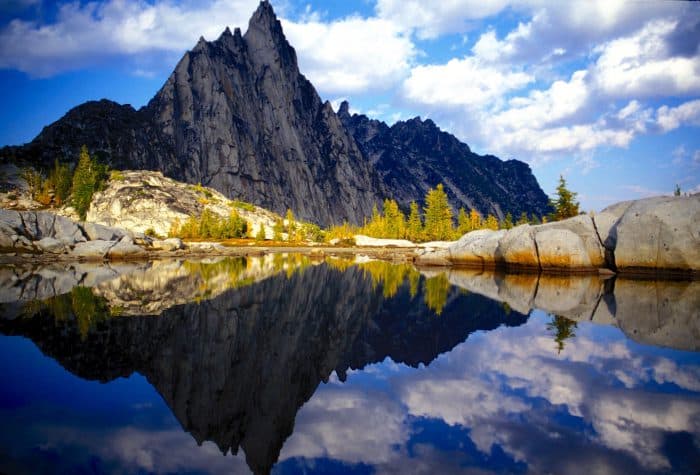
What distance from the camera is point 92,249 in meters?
52.2

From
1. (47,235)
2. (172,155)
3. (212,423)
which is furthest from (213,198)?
(212,423)

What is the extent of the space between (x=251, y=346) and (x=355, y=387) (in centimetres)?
371

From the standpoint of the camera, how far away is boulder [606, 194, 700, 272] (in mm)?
27141

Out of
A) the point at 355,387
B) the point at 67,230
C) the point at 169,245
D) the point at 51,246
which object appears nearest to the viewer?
the point at 355,387

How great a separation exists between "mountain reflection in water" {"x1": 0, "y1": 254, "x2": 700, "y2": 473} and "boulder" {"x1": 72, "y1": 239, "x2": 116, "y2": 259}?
37300 millimetres

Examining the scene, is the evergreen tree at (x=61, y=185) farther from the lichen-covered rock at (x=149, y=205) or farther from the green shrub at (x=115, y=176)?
the green shrub at (x=115, y=176)

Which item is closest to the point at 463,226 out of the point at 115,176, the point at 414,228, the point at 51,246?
the point at 414,228

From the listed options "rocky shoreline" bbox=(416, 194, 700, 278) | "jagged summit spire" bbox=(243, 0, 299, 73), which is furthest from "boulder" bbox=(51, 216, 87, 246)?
"jagged summit spire" bbox=(243, 0, 299, 73)

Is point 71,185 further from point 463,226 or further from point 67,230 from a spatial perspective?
point 463,226

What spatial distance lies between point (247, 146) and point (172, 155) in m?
29.8

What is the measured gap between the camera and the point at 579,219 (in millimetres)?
34438

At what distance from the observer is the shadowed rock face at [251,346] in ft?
24.5

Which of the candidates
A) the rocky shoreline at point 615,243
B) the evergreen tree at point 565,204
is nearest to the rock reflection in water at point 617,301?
the rocky shoreline at point 615,243

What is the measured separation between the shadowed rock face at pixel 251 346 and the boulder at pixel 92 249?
39589 millimetres
